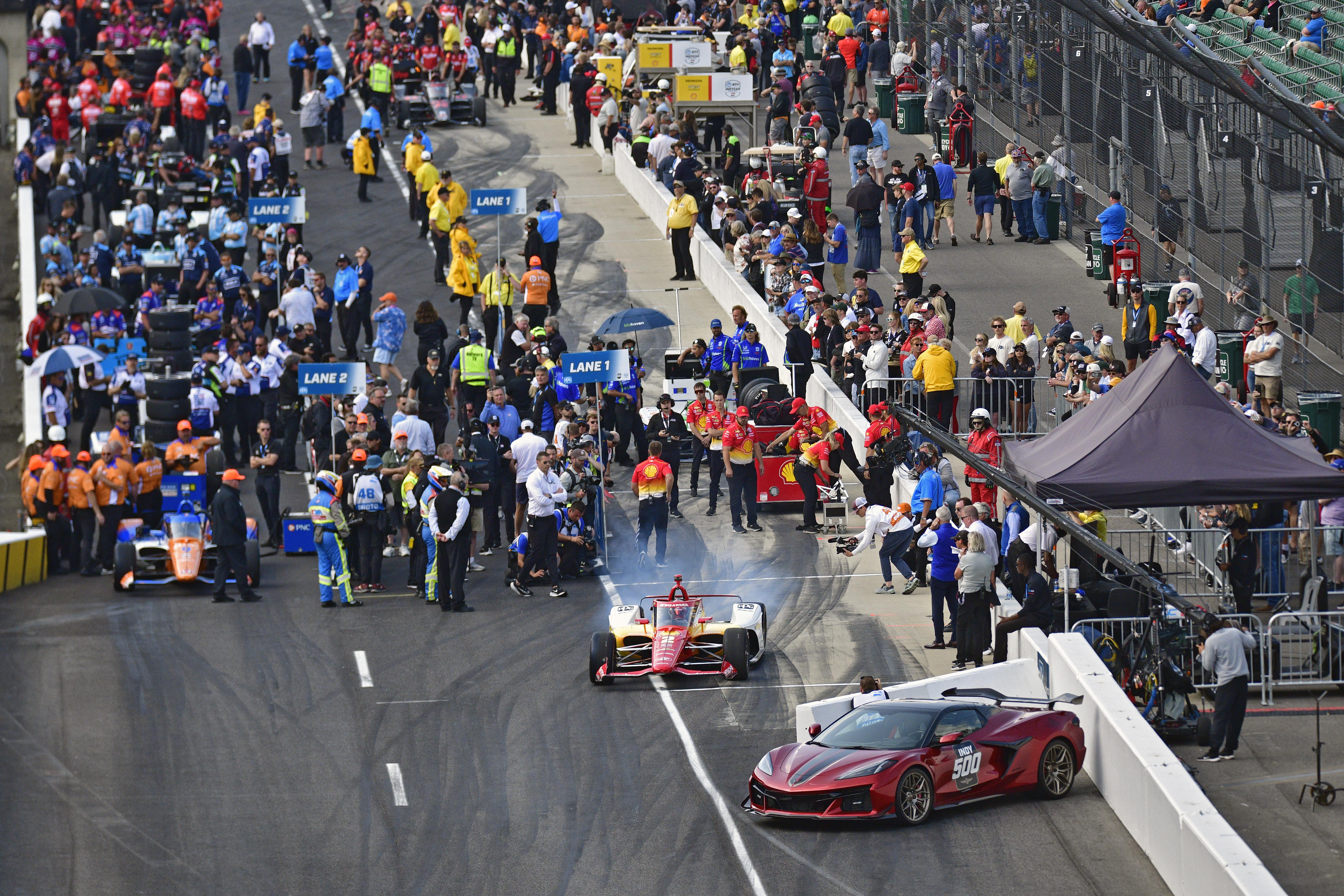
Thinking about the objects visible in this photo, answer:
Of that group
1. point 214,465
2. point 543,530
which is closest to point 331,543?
point 543,530

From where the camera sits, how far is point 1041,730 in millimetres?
17250

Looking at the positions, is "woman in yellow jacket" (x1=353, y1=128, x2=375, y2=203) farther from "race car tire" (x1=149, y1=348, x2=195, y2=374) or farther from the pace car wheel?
the pace car wheel

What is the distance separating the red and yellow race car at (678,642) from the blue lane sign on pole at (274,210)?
1404 centimetres

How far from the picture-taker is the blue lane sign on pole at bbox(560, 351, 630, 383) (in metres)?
25.9

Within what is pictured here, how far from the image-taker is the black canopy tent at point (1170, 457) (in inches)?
766

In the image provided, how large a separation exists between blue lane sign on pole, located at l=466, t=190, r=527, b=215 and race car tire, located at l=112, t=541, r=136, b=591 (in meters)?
8.51

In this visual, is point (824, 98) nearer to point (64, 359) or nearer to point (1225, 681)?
point (64, 359)

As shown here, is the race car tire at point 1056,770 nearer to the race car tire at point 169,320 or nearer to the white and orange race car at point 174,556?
the white and orange race car at point 174,556

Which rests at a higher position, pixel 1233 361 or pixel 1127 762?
pixel 1233 361

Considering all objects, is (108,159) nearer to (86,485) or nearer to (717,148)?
(717,148)

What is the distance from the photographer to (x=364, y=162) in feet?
133

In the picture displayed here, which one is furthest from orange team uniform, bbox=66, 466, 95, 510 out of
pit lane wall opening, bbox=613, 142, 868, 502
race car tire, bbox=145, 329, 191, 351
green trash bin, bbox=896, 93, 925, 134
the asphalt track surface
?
green trash bin, bbox=896, 93, 925, 134

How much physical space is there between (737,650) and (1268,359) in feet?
31.7

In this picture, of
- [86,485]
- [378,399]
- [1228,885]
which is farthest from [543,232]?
[1228,885]
